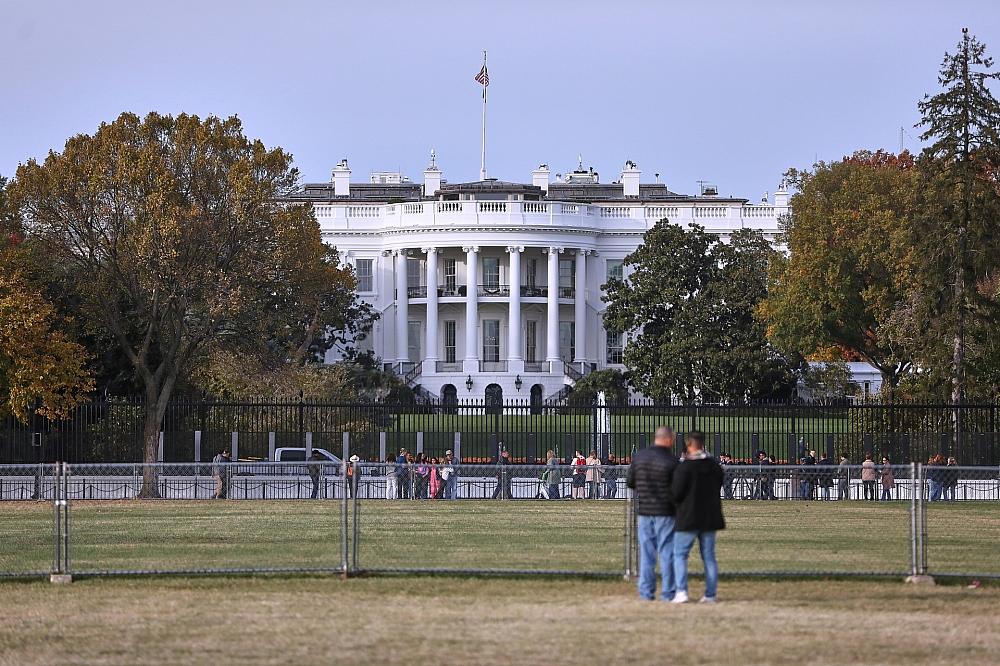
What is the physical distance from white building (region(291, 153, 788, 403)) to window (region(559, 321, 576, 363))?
75mm

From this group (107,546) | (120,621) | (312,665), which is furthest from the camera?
(107,546)

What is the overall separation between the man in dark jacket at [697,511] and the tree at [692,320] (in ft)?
171

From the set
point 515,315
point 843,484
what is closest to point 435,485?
point 843,484

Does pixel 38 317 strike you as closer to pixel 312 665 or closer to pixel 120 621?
pixel 120 621

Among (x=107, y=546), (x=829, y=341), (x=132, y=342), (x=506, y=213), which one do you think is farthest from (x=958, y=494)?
(x=506, y=213)

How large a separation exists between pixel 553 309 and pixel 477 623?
7493cm

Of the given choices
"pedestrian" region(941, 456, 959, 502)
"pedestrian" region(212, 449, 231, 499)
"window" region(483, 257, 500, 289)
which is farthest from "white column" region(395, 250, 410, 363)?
"pedestrian" region(941, 456, 959, 502)

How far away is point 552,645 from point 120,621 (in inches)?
166

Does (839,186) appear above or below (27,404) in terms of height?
above

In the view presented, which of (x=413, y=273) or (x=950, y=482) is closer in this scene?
(x=950, y=482)

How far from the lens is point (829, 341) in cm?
6625

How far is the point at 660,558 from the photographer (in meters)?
17.1

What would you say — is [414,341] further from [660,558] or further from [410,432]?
[660,558]

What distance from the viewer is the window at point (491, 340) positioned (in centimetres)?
9306
